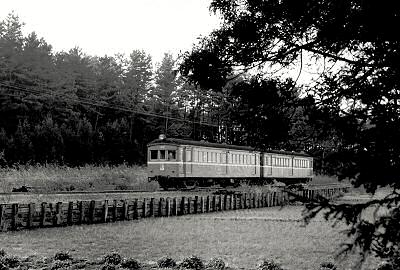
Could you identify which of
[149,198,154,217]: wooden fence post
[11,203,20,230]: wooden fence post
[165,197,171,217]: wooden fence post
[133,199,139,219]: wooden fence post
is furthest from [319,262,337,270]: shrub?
[165,197,171,217]: wooden fence post

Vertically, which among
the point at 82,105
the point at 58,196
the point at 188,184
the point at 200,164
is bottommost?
the point at 58,196

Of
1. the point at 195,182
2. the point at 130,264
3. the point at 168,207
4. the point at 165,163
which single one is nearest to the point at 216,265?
the point at 130,264

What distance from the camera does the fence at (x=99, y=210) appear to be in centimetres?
1325

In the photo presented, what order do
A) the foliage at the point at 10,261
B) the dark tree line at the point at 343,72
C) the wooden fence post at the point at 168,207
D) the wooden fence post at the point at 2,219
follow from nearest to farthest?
the dark tree line at the point at 343,72 < the foliage at the point at 10,261 < the wooden fence post at the point at 2,219 < the wooden fence post at the point at 168,207

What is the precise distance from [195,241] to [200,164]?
16.9 metres

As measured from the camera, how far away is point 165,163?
28.0 m

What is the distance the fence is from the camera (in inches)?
522

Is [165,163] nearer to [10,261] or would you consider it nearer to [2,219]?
[2,219]

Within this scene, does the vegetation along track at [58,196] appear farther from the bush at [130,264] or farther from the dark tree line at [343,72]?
the dark tree line at [343,72]

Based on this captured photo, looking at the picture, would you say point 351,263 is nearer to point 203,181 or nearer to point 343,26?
point 343,26

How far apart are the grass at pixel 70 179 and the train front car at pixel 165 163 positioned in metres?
0.67

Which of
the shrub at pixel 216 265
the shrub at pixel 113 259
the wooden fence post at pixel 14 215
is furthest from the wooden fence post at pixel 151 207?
the shrub at pixel 216 265

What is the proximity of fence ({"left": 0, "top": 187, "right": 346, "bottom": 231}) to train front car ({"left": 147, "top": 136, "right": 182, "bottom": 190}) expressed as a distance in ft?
20.8

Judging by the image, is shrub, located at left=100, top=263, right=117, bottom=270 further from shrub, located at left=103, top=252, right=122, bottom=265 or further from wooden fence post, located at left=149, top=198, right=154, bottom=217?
wooden fence post, located at left=149, top=198, right=154, bottom=217
